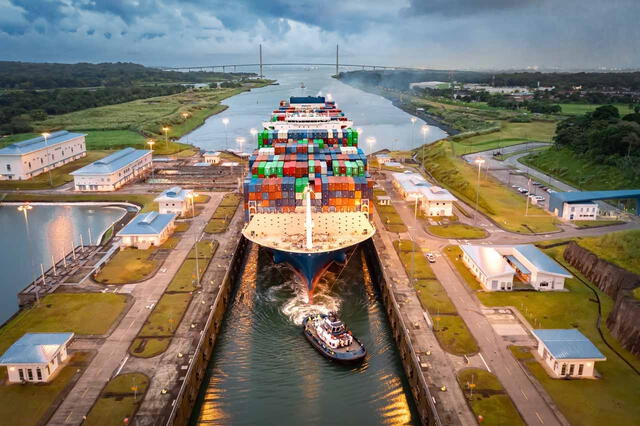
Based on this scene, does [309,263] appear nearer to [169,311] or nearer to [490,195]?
[169,311]

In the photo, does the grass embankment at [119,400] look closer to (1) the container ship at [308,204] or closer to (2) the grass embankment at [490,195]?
(1) the container ship at [308,204]

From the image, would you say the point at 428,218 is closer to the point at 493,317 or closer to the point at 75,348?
the point at 493,317

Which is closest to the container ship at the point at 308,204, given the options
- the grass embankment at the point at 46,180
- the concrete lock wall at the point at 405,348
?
the concrete lock wall at the point at 405,348

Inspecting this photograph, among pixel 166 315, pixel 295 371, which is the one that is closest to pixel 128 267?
pixel 166 315

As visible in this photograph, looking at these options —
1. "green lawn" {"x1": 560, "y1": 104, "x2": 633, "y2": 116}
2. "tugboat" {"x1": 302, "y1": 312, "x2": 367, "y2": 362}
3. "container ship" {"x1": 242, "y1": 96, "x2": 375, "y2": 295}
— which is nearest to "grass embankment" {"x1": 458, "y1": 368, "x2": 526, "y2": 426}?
"tugboat" {"x1": 302, "y1": 312, "x2": 367, "y2": 362}

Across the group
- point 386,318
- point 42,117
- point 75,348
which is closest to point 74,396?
point 75,348

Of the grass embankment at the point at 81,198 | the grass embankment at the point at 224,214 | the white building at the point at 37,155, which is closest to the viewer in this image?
the grass embankment at the point at 224,214

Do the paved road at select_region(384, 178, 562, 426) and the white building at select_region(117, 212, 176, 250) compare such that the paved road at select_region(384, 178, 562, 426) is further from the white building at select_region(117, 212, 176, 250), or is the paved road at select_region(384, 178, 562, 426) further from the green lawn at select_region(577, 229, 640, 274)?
the white building at select_region(117, 212, 176, 250)

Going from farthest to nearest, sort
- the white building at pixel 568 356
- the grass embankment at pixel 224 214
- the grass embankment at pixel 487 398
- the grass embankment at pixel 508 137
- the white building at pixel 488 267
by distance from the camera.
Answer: the grass embankment at pixel 508 137
the grass embankment at pixel 224 214
the white building at pixel 488 267
the white building at pixel 568 356
the grass embankment at pixel 487 398

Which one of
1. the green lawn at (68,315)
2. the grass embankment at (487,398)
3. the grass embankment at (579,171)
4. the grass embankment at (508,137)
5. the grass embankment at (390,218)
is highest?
the grass embankment at (508,137)
